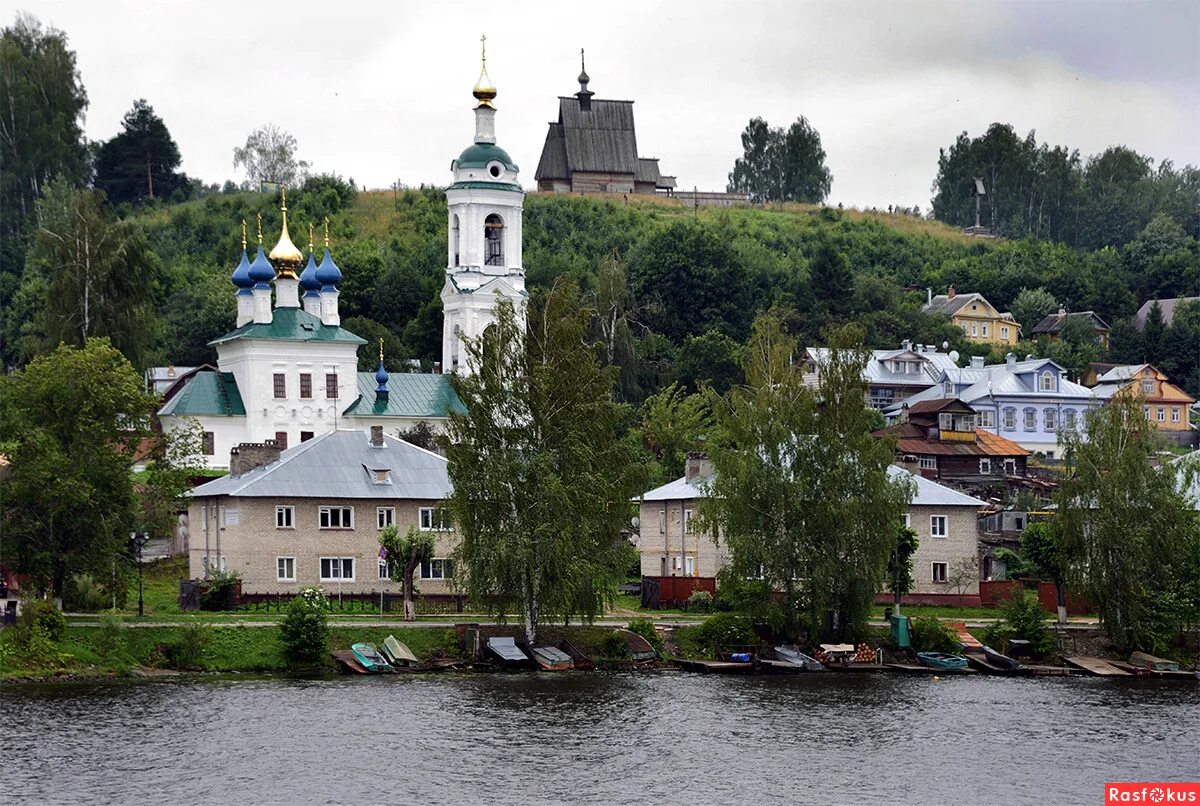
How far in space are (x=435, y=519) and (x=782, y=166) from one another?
11812cm

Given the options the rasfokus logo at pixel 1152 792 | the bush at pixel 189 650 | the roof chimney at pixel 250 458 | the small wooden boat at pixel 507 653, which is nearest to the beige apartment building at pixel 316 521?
the roof chimney at pixel 250 458

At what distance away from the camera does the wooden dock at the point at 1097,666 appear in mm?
56250

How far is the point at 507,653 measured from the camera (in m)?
54.6

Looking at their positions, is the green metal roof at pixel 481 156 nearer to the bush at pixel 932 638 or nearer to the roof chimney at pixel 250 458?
the roof chimney at pixel 250 458

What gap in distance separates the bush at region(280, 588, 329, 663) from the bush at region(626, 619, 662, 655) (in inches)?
384

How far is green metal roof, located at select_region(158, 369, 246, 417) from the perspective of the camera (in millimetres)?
85375

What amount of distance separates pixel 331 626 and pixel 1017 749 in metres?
21.1

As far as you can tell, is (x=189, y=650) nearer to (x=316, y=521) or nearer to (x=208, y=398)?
(x=316, y=521)

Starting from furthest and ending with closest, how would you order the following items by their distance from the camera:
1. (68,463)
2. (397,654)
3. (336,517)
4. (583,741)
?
(336,517) → (68,463) → (397,654) → (583,741)

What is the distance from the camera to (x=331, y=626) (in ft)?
181

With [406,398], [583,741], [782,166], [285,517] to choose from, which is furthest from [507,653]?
[782,166]

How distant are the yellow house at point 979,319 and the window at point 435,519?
70683 millimetres

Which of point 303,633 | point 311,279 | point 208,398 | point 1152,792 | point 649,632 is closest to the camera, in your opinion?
point 1152,792

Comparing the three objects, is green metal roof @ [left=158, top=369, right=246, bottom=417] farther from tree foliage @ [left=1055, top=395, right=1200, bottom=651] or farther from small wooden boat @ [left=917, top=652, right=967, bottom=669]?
tree foliage @ [left=1055, top=395, right=1200, bottom=651]
